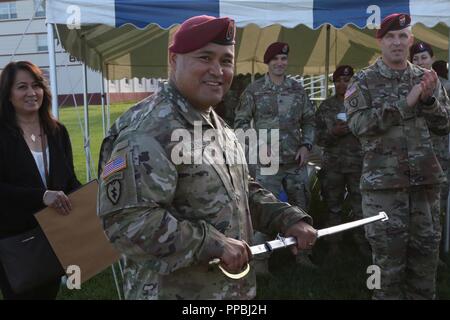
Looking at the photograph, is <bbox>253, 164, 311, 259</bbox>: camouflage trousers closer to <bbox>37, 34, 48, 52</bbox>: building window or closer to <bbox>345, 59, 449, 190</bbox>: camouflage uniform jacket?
<bbox>345, 59, 449, 190</bbox>: camouflage uniform jacket

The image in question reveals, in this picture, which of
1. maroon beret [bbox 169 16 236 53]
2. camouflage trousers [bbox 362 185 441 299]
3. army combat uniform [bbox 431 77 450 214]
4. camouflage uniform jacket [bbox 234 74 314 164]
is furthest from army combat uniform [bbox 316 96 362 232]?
maroon beret [bbox 169 16 236 53]

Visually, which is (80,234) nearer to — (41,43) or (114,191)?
(114,191)

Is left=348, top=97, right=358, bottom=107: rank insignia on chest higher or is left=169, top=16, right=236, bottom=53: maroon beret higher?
left=169, top=16, right=236, bottom=53: maroon beret

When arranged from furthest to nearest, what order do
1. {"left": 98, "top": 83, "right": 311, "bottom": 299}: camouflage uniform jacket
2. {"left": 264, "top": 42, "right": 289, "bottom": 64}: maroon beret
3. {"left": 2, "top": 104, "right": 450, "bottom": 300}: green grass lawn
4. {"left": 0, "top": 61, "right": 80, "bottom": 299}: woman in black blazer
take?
{"left": 264, "top": 42, "right": 289, "bottom": 64}: maroon beret < {"left": 2, "top": 104, "right": 450, "bottom": 300}: green grass lawn < {"left": 0, "top": 61, "right": 80, "bottom": 299}: woman in black blazer < {"left": 98, "top": 83, "right": 311, "bottom": 299}: camouflage uniform jacket

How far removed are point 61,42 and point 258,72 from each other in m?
5.92

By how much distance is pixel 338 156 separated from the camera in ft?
16.5

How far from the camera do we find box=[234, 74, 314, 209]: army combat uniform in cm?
447

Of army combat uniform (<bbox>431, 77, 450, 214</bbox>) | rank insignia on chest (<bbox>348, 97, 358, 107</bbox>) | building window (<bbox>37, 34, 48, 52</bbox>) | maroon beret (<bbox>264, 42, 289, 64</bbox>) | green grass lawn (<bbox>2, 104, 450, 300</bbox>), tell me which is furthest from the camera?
building window (<bbox>37, 34, 48, 52</bbox>)

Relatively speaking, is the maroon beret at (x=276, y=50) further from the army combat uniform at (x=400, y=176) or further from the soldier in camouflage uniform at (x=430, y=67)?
the army combat uniform at (x=400, y=176)

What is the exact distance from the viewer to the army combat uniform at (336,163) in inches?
195

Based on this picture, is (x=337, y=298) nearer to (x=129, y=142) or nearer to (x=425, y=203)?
(x=425, y=203)

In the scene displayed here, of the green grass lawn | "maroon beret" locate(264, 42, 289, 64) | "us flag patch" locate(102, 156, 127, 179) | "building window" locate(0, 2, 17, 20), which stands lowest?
the green grass lawn

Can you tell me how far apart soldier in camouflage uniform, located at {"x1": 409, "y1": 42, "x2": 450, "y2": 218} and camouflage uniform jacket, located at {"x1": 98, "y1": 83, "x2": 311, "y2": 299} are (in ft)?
9.70

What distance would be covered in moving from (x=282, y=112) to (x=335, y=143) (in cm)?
87
